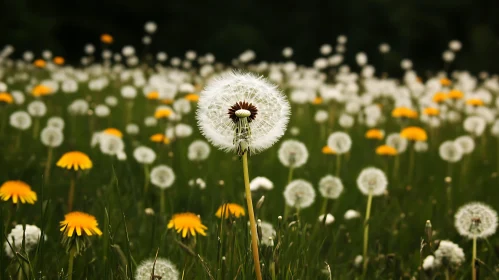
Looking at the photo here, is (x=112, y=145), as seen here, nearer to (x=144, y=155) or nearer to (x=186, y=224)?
(x=144, y=155)

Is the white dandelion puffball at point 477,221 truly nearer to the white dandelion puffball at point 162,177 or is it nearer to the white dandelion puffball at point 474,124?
the white dandelion puffball at point 162,177

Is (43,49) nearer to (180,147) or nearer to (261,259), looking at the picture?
(180,147)

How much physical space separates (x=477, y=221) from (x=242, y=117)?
901 mm

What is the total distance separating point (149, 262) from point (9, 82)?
15.6 feet

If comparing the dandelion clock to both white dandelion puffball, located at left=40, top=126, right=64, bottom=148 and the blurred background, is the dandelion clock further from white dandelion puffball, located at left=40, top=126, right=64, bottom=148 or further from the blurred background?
the blurred background

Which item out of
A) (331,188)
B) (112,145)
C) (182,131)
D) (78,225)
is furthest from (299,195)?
(182,131)

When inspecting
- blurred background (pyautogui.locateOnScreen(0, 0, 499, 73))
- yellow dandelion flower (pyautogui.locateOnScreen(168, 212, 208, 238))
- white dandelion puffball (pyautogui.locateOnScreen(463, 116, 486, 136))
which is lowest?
yellow dandelion flower (pyautogui.locateOnScreen(168, 212, 208, 238))

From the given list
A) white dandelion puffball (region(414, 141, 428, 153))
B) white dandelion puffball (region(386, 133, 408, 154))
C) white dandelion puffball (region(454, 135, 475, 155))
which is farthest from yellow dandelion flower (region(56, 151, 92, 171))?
white dandelion puffball (region(414, 141, 428, 153))

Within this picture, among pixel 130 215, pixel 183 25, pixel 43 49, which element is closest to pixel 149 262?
pixel 130 215

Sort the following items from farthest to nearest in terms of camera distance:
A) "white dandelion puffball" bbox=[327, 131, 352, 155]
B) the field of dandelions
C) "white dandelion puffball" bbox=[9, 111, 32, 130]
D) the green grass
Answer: "white dandelion puffball" bbox=[9, 111, 32, 130] → "white dandelion puffball" bbox=[327, 131, 352, 155] → the green grass → the field of dandelions

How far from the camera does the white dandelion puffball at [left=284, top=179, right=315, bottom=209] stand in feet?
6.99

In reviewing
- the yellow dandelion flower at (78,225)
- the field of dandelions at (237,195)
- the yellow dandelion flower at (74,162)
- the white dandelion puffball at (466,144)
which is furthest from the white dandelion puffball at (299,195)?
the white dandelion puffball at (466,144)

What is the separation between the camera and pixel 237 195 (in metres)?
2.71

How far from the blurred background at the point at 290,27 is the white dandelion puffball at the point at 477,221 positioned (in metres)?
12.0
